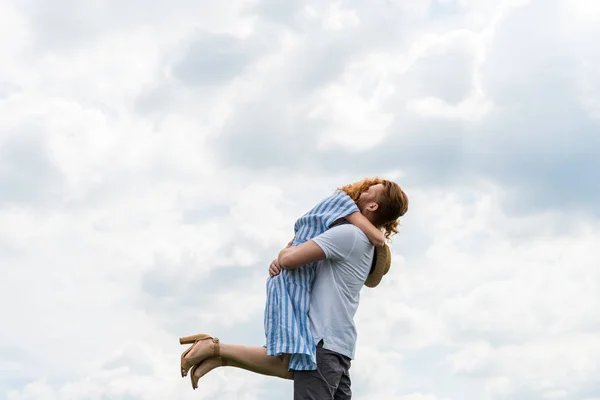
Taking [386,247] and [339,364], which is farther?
[386,247]

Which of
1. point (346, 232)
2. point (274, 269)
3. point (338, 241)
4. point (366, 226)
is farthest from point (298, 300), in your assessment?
point (366, 226)

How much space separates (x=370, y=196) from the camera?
7969mm

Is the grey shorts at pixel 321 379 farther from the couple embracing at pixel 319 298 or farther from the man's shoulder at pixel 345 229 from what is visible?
the man's shoulder at pixel 345 229

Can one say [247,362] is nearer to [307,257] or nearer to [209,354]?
[209,354]

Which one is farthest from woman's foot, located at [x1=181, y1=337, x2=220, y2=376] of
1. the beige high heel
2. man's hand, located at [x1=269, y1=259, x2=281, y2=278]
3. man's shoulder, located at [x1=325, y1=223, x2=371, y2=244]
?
man's shoulder, located at [x1=325, y1=223, x2=371, y2=244]

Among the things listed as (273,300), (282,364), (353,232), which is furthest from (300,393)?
(353,232)

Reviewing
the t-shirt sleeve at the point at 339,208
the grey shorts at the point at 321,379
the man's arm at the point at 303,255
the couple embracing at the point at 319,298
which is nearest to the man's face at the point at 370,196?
the couple embracing at the point at 319,298

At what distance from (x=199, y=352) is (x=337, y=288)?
1.41 metres

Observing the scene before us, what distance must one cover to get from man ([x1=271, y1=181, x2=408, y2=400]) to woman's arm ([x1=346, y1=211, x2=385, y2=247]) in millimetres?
52

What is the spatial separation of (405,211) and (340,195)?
2.06ft

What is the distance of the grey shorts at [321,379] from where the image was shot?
24.6 ft

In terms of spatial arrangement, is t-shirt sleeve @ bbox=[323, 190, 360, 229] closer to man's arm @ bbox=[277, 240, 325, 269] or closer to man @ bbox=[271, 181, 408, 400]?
man @ bbox=[271, 181, 408, 400]

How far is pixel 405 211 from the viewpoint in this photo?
26.4 feet

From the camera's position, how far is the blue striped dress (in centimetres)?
753
